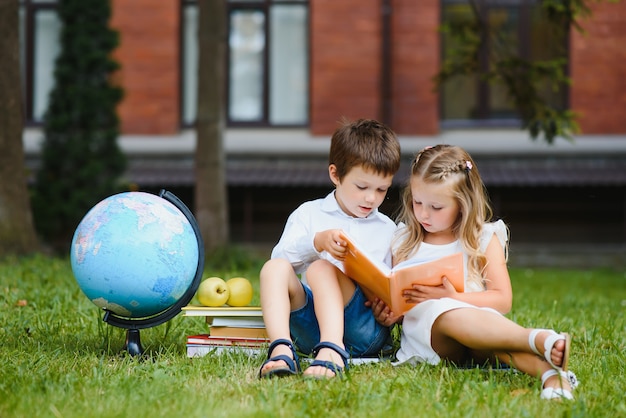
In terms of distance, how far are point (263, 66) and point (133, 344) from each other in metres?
9.78

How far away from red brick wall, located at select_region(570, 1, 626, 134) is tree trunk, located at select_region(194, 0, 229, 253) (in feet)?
20.0

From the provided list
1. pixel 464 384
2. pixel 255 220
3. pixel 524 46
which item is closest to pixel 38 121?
pixel 255 220

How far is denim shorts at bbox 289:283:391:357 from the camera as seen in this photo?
150 inches

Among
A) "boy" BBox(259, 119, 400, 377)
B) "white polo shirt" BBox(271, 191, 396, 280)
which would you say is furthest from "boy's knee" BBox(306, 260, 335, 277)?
"white polo shirt" BBox(271, 191, 396, 280)

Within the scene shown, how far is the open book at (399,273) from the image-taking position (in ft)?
11.2

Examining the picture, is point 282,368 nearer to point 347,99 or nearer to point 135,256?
point 135,256

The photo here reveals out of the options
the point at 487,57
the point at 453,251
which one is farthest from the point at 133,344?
the point at 487,57

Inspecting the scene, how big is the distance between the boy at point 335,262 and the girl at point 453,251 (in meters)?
0.12

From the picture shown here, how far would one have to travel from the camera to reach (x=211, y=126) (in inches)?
366

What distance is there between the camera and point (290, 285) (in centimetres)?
371

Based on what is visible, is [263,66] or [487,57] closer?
[487,57]

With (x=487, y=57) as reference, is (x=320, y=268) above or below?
below

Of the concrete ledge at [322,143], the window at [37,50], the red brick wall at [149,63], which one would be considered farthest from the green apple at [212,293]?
the window at [37,50]

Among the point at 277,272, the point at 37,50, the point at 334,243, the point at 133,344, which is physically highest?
the point at 37,50
